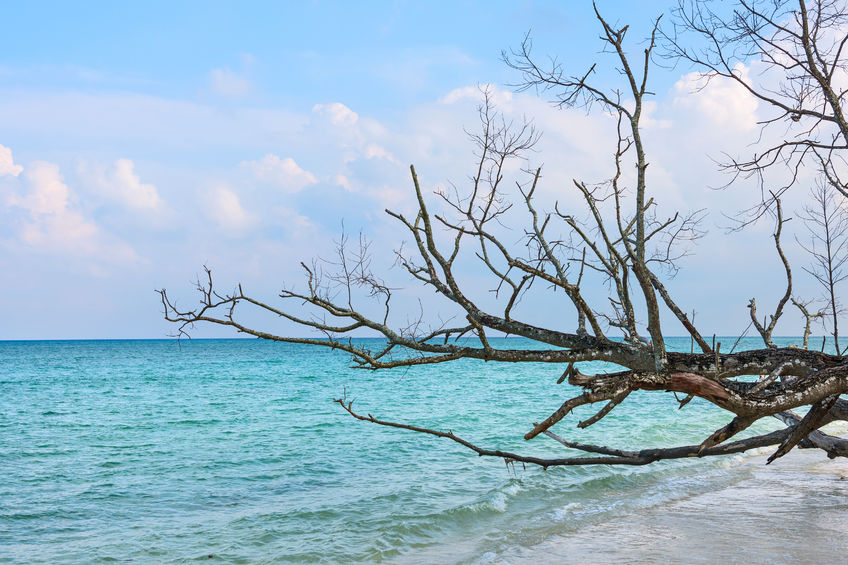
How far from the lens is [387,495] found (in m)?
10.5

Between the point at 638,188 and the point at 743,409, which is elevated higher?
the point at 638,188

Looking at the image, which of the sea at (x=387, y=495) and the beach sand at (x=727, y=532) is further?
the sea at (x=387, y=495)

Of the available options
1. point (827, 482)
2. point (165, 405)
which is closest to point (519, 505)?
point (827, 482)

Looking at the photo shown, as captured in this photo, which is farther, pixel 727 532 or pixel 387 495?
pixel 387 495

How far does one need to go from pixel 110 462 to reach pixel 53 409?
11463 mm

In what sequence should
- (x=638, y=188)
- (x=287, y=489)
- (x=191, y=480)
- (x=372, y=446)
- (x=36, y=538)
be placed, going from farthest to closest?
(x=372, y=446)
(x=191, y=480)
(x=287, y=489)
(x=36, y=538)
(x=638, y=188)

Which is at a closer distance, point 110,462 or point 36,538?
point 36,538

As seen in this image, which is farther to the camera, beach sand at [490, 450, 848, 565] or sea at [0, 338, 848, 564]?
sea at [0, 338, 848, 564]

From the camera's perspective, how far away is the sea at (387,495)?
7.78 meters

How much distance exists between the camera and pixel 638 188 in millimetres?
4457

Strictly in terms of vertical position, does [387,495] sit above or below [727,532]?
below

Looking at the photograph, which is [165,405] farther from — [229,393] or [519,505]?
[519,505]

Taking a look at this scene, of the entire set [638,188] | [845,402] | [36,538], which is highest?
[638,188]

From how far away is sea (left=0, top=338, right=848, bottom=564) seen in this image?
7.78 m
